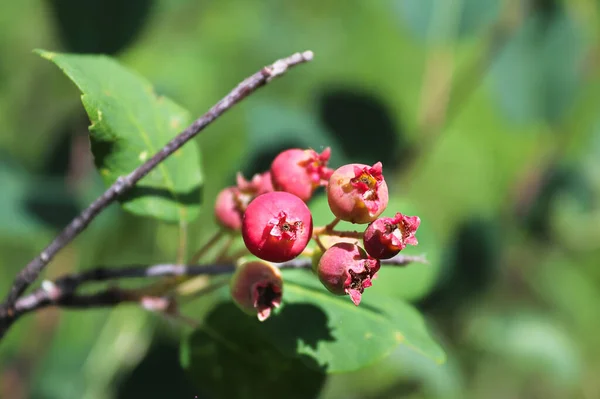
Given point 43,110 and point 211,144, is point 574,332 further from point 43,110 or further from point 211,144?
point 43,110

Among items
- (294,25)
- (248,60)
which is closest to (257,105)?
(248,60)

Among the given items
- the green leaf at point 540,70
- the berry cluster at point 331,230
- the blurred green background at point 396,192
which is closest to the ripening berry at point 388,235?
the berry cluster at point 331,230

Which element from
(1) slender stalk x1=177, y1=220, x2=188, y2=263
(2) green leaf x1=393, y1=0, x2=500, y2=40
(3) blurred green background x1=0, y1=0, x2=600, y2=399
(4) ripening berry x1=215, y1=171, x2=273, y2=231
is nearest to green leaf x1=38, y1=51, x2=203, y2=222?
(1) slender stalk x1=177, y1=220, x2=188, y2=263

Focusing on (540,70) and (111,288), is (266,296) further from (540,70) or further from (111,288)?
(540,70)

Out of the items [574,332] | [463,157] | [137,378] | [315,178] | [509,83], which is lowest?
[574,332]

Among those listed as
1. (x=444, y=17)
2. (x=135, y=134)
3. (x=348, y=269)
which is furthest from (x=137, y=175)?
(x=444, y=17)

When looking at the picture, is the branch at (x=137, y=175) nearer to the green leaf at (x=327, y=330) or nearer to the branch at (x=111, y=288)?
the branch at (x=111, y=288)
